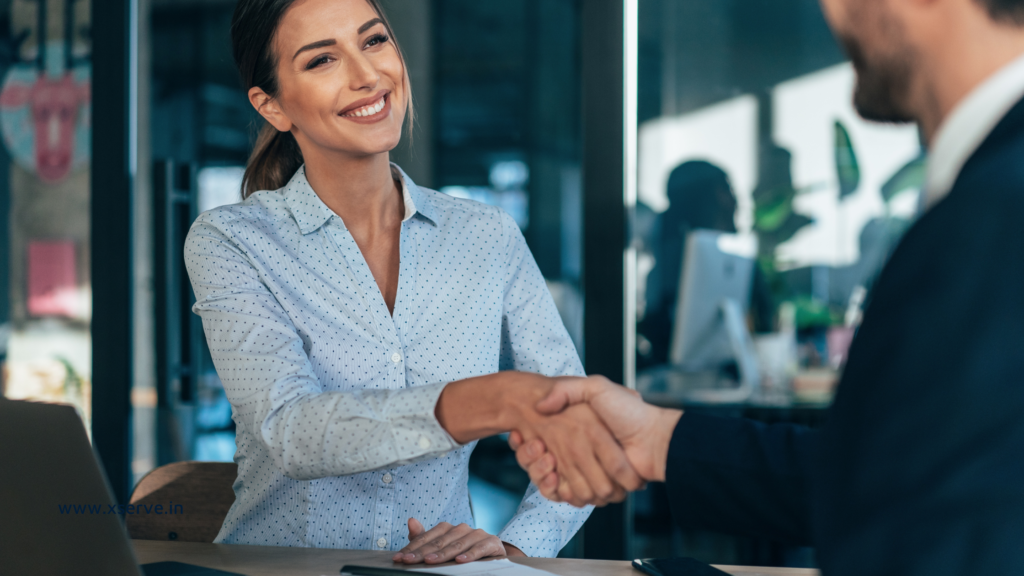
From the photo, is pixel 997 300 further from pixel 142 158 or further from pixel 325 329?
pixel 142 158

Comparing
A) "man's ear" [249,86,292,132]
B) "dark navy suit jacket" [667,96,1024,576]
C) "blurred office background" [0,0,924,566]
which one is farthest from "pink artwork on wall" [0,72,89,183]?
"dark navy suit jacket" [667,96,1024,576]

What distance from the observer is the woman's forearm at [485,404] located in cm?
118

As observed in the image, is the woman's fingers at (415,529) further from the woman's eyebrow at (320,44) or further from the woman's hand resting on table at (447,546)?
the woman's eyebrow at (320,44)

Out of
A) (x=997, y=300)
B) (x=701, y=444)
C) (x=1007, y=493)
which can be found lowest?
(x=701, y=444)

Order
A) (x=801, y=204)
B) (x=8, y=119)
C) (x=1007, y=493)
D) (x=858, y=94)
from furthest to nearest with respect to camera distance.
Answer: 1. (x=801, y=204)
2. (x=8, y=119)
3. (x=858, y=94)
4. (x=1007, y=493)

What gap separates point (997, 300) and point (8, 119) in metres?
3.79

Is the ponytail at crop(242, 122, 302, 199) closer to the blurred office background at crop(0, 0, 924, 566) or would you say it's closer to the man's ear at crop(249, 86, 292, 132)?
the man's ear at crop(249, 86, 292, 132)

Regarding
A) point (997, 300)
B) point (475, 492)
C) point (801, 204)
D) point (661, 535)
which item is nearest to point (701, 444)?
point (997, 300)

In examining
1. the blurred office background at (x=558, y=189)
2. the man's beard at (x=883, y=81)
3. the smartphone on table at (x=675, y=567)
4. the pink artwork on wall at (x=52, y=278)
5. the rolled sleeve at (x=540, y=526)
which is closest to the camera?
the man's beard at (x=883, y=81)

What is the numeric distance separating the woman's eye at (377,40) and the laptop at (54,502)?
0.98 meters

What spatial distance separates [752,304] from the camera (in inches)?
154

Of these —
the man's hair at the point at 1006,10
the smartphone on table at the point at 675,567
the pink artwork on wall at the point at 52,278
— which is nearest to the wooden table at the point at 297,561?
the smartphone on table at the point at 675,567

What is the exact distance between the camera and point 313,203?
164cm

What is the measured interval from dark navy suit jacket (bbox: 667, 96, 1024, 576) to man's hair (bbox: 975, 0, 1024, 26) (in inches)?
4.5
